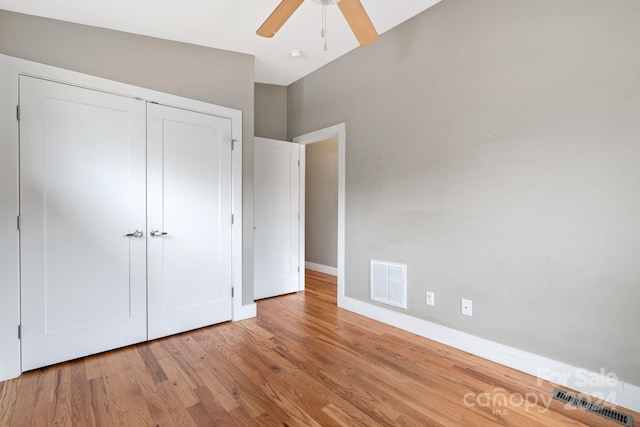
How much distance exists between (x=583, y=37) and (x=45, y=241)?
158 inches

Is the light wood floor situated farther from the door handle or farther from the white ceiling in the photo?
the white ceiling

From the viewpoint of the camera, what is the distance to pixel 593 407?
1.83 m

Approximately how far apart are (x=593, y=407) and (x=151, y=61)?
423 centimetres

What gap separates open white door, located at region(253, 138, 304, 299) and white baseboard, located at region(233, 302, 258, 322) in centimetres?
57

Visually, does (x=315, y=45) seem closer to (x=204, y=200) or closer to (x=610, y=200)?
(x=204, y=200)

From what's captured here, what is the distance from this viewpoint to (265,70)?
3.86 metres

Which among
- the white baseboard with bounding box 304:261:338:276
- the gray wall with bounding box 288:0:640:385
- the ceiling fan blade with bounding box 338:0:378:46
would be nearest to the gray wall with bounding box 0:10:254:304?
the gray wall with bounding box 288:0:640:385

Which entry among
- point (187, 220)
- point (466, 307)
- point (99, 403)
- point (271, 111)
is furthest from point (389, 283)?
point (271, 111)

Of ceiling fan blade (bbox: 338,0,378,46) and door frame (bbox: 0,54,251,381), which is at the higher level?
ceiling fan blade (bbox: 338,0,378,46)

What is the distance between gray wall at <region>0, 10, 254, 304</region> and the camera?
2317mm

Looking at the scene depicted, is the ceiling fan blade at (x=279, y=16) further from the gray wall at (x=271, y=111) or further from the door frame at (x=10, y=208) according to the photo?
the gray wall at (x=271, y=111)

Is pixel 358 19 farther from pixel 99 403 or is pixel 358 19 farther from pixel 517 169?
pixel 99 403

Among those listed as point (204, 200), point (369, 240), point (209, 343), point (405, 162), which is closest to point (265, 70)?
point (204, 200)

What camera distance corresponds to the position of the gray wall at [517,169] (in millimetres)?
1857
